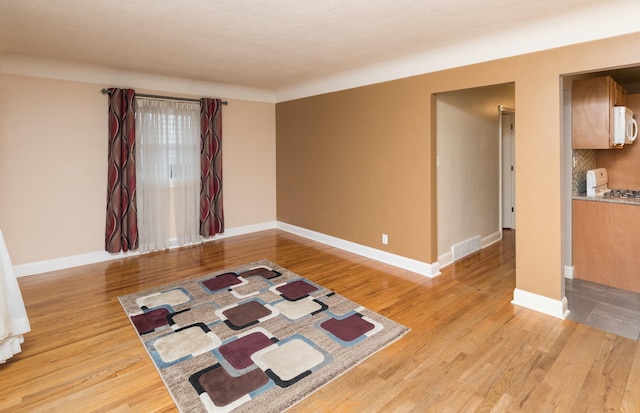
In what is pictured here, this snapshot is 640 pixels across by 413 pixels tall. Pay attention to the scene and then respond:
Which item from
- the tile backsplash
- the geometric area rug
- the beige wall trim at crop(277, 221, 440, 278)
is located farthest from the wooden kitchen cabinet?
the geometric area rug

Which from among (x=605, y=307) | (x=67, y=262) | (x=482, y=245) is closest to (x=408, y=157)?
(x=482, y=245)

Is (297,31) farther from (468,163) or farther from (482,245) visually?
(482,245)

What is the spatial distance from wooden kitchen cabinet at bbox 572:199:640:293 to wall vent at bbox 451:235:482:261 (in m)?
1.21

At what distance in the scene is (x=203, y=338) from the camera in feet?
8.77

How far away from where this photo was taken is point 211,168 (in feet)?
18.1

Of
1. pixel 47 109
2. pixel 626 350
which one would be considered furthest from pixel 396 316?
pixel 47 109

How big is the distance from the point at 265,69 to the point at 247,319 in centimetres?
320

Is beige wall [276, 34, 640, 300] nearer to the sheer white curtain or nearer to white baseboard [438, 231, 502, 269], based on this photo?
white baseboard [438, 231, 502, 269]

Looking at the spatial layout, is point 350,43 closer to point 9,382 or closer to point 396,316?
point 396,316

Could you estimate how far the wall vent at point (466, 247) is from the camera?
446 cm

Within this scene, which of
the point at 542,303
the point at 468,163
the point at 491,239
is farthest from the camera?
the point at 491,239

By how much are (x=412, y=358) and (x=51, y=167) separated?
15.3ft

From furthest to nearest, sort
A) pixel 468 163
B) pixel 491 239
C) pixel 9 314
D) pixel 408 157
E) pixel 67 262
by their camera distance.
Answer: pixel 491 239, pixel 468 163, pixel 67 262, pixel 408 157, pixel 9 314

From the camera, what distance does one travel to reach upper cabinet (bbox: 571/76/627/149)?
10.6ft
